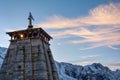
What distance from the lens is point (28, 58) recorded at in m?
33.3

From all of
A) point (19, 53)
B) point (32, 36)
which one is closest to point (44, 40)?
point (32, 36)


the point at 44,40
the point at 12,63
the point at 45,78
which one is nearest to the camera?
the point at 45,78

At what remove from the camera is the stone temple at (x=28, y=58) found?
3216 cm

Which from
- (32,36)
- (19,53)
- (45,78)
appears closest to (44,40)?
(32,36)

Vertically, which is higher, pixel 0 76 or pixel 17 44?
pixel 17 44

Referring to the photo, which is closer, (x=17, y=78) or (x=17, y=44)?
(x=17, y=78)

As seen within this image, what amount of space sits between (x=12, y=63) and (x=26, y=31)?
528cm

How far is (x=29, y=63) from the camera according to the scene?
3284 cm

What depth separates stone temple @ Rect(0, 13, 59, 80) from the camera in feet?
105

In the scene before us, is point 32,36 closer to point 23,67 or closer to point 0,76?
point 23,67

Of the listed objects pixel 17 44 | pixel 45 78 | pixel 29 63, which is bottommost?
pixel 45 78

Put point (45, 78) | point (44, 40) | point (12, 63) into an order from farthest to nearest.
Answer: point (44, 40) → point (12, 63) → point (45, 78)

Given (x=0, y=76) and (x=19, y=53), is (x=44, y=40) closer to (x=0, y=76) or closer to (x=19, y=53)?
(x=19, y=53)

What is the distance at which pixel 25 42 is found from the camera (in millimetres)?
34812
